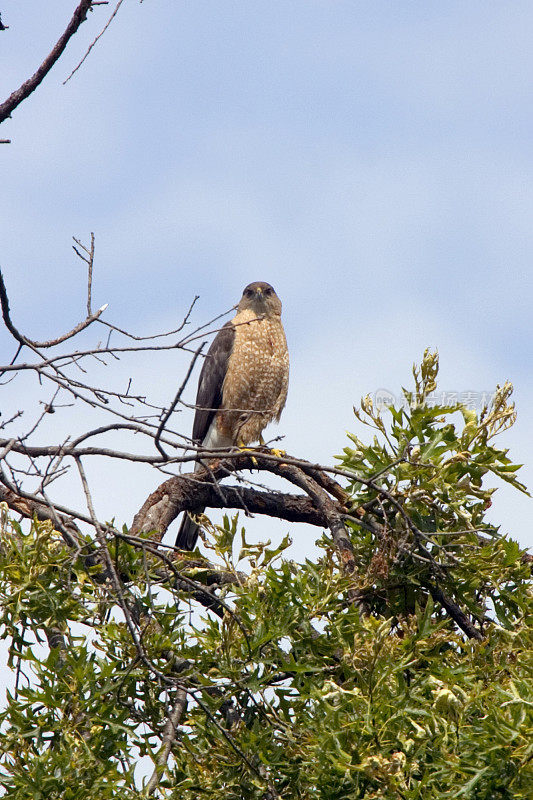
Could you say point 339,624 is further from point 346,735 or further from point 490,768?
point 490,768

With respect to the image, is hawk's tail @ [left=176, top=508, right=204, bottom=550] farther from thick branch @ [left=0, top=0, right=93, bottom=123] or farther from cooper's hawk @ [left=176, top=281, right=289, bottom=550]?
thick branch @ [left=0, top=0, right=93, bottom=123]

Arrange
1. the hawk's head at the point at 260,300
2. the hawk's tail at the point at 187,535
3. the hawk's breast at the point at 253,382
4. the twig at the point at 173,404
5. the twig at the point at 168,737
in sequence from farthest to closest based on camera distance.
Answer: the hawk's head at the point at 260,300
the hawk's breast at the point at 253,382
the hawk's tail at the point at 187,535
the twig at the point at 168,737
the twig at the point at 173,404

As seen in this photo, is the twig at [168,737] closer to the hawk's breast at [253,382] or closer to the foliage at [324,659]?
the foliage at [324,659]

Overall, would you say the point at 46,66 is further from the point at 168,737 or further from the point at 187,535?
the point at 187,535

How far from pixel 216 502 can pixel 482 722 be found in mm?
2580

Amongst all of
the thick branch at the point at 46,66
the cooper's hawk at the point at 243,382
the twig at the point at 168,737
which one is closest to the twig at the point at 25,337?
the thick branch at the point at 46,66

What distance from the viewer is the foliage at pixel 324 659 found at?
8.27ft

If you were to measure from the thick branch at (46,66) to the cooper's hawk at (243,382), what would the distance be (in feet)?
11.7

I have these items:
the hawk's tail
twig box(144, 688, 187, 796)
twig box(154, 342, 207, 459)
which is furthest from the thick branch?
the hawk's tail

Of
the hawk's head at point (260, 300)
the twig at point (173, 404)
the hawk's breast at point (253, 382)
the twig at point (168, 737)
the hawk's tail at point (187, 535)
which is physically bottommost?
the twig at point (168, 737)

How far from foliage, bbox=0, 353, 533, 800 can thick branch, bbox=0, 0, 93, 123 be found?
140 cm

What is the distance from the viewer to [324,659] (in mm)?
2977

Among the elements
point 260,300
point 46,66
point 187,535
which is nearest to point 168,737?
point 46,66

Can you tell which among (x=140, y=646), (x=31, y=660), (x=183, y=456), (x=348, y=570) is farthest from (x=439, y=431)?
(x=31, y=660)
